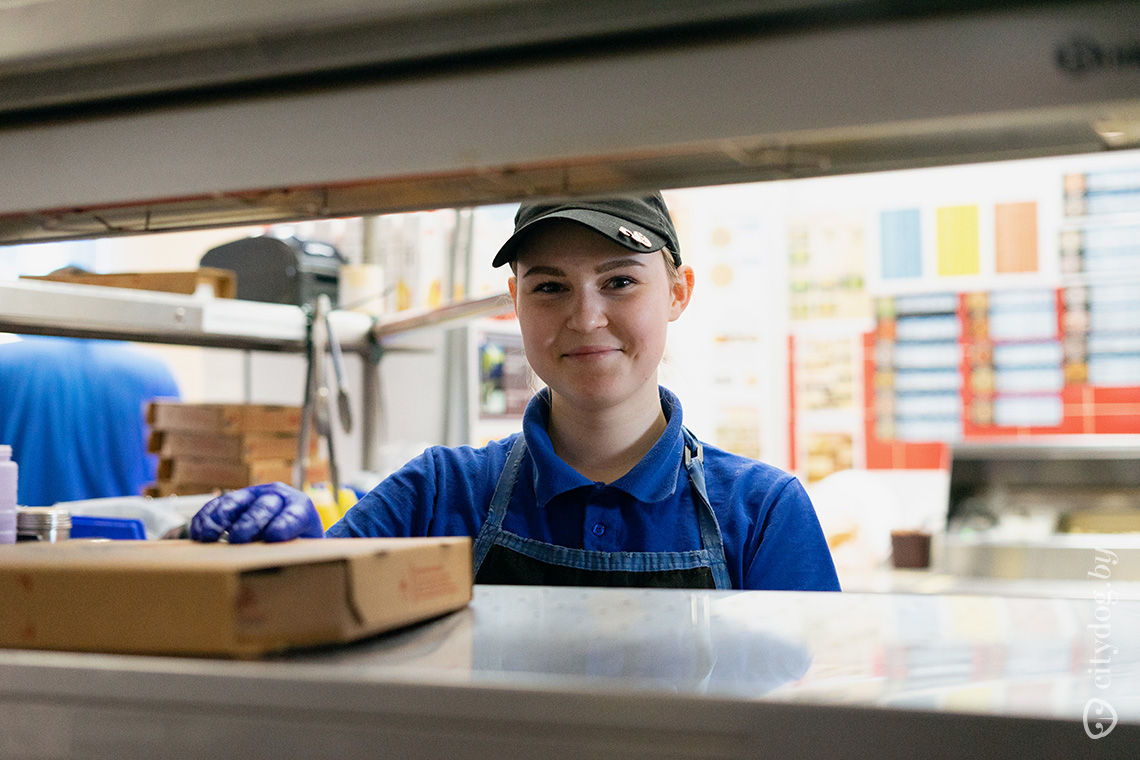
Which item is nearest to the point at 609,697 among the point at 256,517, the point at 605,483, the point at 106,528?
the point at 256,517

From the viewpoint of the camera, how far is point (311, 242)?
9.78ft

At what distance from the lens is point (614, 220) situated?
142cm

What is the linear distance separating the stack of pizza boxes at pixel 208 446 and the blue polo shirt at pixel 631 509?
3.41 feet

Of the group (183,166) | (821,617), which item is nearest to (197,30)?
(183,166)

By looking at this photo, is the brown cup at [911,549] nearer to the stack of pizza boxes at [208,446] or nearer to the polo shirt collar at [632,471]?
the stack of pizza boxes at [208,446]

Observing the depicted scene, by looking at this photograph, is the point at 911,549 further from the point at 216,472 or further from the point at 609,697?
the point at 609,697

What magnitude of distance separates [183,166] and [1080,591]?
3.28m

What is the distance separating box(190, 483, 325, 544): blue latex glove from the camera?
883 mm

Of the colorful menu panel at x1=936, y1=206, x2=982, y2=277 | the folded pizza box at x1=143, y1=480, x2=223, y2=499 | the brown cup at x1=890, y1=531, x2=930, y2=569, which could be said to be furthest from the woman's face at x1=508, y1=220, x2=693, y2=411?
the colorful menu panel at x1=936, y1=206, x2=982, y2=277

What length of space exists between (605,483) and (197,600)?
92 centimetres

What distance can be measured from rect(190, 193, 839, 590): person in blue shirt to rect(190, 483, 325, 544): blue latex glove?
500 mm

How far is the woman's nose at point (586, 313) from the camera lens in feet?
4.76

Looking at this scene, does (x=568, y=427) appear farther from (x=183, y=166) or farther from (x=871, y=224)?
(x=871, y=224)

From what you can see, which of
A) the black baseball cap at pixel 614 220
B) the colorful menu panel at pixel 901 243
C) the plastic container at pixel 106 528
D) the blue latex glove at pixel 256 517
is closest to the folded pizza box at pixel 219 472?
the plastic container at pixel 106 528
